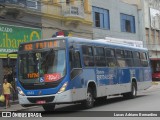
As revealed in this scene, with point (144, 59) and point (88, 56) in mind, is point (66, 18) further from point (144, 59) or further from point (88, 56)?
point (88, 56)

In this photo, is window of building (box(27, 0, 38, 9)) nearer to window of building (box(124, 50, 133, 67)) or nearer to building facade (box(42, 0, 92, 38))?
building facade (box(42, 0, 92, 38))

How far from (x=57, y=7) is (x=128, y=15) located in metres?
14.2

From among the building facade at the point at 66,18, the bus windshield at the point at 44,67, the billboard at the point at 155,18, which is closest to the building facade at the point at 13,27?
the building facade at the point at 66,18

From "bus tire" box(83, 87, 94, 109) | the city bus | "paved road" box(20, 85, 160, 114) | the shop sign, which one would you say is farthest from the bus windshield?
the shop sign

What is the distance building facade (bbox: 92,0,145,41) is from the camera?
36.9 meters

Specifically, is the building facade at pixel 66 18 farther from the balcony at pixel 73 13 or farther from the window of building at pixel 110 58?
the window of building at pixel 110 58

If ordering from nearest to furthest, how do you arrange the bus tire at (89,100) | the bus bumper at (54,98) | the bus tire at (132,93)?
the bus bumper at (54,98) → the bus tire at (89,100) → the bus tire at (132,93)

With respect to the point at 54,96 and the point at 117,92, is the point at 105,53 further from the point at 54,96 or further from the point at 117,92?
the point at 54,96

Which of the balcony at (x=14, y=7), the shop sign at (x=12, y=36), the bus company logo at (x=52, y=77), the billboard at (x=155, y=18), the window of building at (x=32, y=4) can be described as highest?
the billboard at (x=155, y=18)

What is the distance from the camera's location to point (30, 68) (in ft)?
55.2

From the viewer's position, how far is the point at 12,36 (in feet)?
83.3

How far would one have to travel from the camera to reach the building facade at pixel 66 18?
29.2 meters

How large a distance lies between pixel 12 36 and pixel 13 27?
1.96 ft

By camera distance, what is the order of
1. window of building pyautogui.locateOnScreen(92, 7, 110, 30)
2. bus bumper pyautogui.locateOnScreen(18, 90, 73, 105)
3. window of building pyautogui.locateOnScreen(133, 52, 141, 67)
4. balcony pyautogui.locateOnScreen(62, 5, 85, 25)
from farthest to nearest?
window of building pyautogui.locateOnScreen(92, 7, 110, 30) < balcony pyautogui.locateOnScreen(62, 5, 85, 25) < window of building pyautogui.locateOnScreen(133, 52, 141, 67) < bus bumper pyautogui.locateOnScreen(18, 90, 73, 105)
